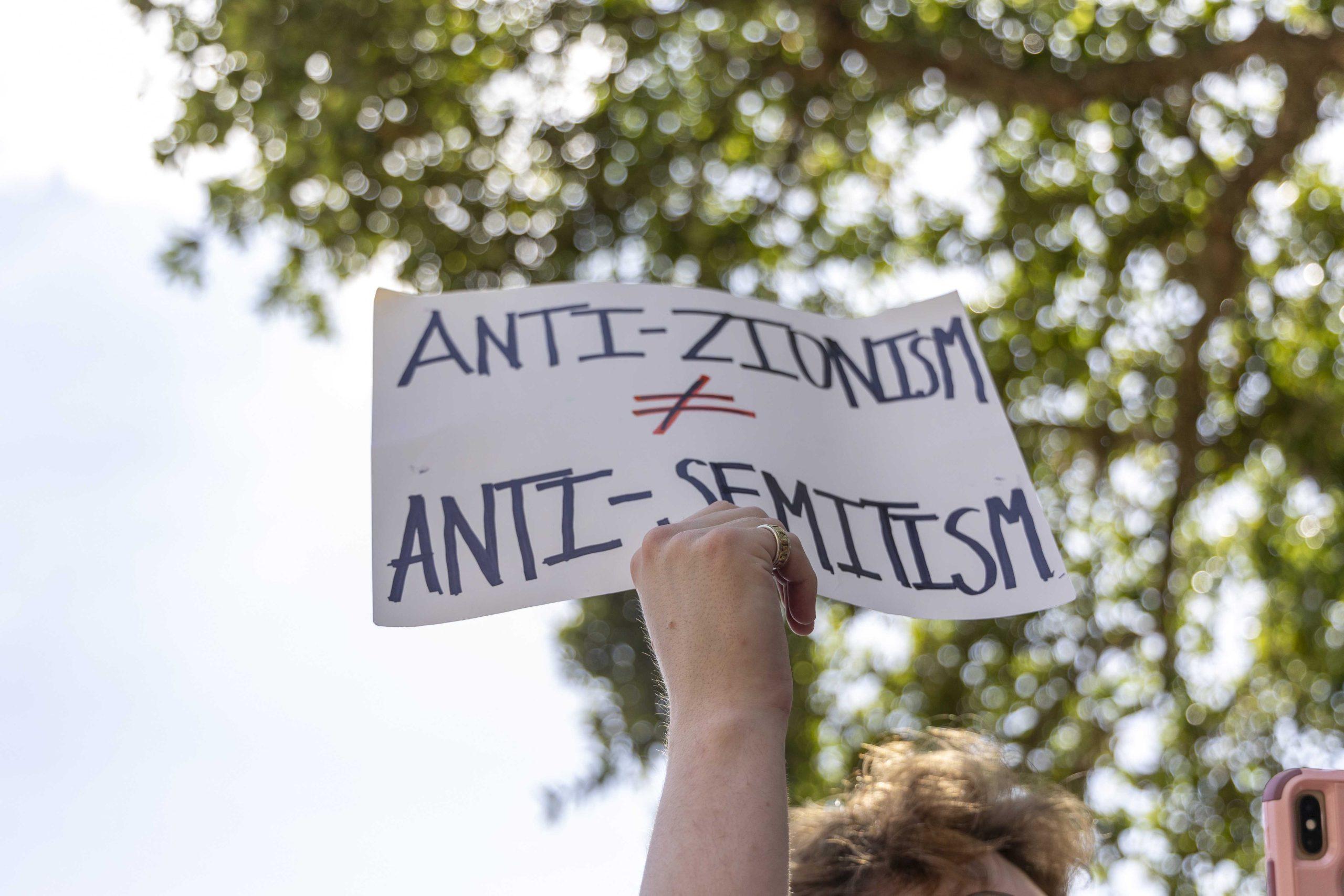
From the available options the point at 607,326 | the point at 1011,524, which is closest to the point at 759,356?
the point at 607,326

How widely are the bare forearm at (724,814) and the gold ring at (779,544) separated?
7.9 inches

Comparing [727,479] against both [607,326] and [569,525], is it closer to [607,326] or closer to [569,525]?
[569,525]

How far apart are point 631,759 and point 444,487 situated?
417cm

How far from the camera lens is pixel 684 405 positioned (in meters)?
1.94

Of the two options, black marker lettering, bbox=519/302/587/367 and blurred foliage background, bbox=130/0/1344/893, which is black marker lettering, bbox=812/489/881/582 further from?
blurred foliage background, bbox=130/0/1344/893

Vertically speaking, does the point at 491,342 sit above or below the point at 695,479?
above

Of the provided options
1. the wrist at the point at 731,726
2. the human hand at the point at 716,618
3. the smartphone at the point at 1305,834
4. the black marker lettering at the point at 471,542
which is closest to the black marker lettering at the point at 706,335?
the black marker lettering at the point at 471,542

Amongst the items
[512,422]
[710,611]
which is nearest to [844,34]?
[512,422]

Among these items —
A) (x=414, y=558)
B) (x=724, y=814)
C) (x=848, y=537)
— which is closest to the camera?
(x=724, y=814)

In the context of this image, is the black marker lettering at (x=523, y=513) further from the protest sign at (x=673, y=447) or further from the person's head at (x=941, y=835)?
the person's head at (x=941, y=835)

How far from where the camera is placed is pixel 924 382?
2.07 m

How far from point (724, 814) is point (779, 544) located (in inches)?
13.1

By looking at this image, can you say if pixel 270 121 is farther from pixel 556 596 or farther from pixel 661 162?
pixel 556 596

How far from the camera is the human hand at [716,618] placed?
1186mm
